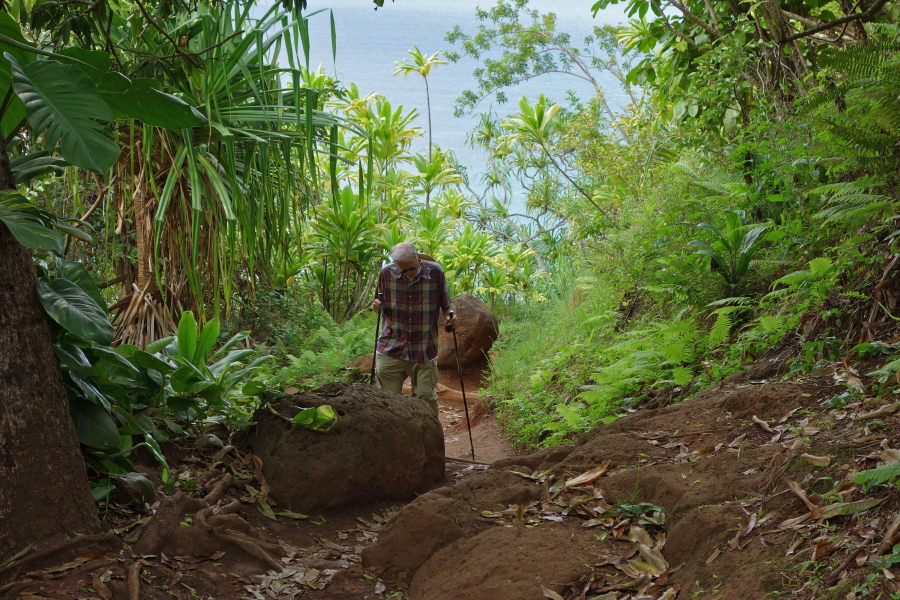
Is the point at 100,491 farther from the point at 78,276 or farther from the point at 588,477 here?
the point at 588,477

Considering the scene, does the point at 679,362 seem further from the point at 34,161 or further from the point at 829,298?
the point at 34,161

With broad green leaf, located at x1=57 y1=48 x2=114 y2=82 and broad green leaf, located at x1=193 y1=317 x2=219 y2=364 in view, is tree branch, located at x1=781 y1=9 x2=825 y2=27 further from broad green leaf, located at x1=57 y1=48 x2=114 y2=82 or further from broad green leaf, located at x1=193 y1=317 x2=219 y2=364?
broad green leaf, located at x1=57 y1=48 x2=114 y2=82

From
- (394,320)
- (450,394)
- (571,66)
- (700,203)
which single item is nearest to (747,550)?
(394,320)

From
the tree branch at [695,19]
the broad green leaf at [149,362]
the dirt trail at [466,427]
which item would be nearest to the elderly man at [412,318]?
the dirt trail at [466,427]

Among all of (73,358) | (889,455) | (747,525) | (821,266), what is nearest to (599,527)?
(747,525)

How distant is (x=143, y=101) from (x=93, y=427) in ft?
4.33

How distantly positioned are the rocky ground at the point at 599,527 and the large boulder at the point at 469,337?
254 inches

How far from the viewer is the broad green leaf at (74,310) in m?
2.57

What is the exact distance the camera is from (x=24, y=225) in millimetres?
2361

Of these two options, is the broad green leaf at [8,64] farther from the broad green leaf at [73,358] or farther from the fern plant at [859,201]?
the fern plant at [859,201]

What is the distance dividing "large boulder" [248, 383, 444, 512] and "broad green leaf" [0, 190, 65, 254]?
79.0 inches

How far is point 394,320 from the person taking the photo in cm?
604

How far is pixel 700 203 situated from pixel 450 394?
4.47 meters

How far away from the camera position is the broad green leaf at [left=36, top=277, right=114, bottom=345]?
2568 mm
